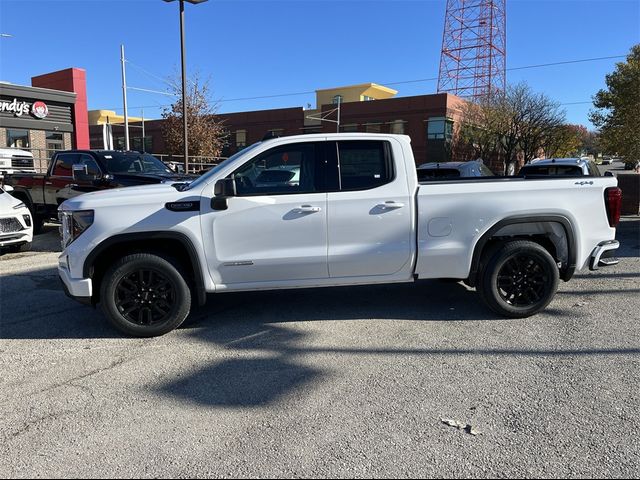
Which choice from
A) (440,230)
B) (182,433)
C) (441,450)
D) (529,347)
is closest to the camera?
(441,450)

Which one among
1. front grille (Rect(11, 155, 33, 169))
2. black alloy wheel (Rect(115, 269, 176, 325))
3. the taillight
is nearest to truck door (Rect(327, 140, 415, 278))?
black alloy wheel (Rect(115, 269, 176, 325))

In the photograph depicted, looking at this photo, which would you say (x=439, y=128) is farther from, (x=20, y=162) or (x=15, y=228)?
(x=15, y=228)

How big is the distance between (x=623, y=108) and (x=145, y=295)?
16.8 m

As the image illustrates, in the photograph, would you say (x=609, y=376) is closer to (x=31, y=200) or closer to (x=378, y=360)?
(x=378, y=360)

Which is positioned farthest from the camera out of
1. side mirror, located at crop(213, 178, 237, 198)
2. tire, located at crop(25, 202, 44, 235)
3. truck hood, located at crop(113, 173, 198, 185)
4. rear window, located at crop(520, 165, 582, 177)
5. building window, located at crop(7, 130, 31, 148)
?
building window, located at crop(7, 130, 31, 148)

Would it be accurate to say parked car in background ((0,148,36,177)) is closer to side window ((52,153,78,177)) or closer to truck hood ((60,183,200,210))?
side window ((52,153,78,177))

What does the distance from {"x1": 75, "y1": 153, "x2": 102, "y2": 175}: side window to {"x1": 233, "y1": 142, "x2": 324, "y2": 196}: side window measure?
6466 mm

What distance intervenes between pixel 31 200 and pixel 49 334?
8158 millimetres

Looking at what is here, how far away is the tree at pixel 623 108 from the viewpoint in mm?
15828

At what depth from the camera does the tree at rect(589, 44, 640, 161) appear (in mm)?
15828

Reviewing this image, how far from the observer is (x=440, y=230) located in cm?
516

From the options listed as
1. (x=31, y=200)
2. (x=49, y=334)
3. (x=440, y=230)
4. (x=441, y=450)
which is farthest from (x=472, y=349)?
(x=31, y=200)

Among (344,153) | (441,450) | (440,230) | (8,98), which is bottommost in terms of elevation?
(441,450)

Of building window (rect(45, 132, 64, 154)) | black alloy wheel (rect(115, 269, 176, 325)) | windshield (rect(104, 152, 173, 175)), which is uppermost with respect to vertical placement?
building window (rect(45, 132, 64, 154))
